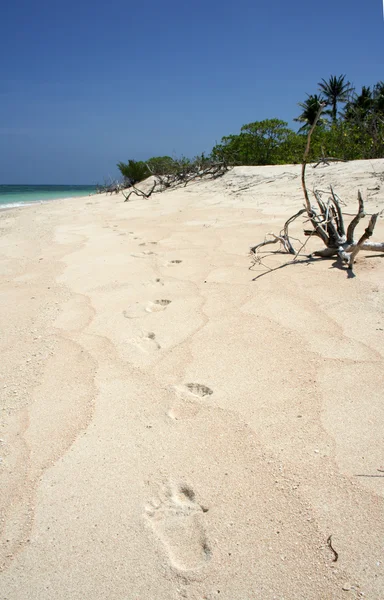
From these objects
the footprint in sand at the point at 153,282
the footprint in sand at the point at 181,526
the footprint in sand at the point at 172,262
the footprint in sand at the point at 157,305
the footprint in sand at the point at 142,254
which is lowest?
the footprint in sand at the point at 181,526

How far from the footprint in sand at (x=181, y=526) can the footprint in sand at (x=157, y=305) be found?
1.23 metres

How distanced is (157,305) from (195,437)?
1122 mm

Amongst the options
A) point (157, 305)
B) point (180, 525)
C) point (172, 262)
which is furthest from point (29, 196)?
point (180, 525)

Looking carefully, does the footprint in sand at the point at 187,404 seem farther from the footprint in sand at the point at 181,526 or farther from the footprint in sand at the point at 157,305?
the footprint in sand at the point at 157,305

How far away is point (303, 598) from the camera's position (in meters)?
0.84

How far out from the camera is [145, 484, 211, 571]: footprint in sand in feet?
3.05

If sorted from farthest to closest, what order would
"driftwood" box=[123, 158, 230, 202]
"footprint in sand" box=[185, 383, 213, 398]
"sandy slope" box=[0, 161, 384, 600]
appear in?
"driftwood" box=[123, 158, 230, 202] < "footprint in sand" box=[185, 383, 213, 398] < "sandy slope" box=[0, 161, 384, 600]

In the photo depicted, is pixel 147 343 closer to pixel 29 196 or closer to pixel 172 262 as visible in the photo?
pixel 172 262

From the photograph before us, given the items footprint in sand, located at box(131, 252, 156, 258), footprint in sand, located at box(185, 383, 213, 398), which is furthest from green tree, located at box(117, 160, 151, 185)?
footprint in sand, located at box(185, 383, 213, 398)

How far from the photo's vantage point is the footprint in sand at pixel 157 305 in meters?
2.25

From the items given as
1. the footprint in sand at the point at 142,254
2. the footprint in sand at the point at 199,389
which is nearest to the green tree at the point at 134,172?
the footprint in sand at the point at 142,254

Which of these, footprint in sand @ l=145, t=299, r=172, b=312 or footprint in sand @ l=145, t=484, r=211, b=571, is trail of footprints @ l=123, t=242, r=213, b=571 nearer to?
footprint in sand @ l=145, t=484, r=211, b=571

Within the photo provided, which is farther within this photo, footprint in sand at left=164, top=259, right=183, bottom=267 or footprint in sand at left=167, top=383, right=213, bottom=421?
footprint in sand at left=164, top=259, right=183, bottom=267

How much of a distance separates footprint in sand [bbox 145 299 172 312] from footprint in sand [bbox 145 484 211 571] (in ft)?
4.05
